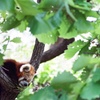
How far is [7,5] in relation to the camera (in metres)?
0.37

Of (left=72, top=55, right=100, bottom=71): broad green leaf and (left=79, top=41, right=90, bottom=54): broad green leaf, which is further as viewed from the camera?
(left=79, top=41, right=90, bottom=54): broad green leaf

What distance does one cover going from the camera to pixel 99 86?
38 cm

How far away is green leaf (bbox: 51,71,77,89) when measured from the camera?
41 centimetres

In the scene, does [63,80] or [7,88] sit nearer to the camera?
[63,80]

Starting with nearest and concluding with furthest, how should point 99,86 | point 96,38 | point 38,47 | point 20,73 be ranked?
1. point 99,86
2. point 96,38
3. point 38,47
4. point 20,73

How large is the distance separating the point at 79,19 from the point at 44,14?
0.18 feet

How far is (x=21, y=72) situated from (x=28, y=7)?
1569 mm

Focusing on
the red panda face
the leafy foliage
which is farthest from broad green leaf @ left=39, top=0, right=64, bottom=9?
the red panda face

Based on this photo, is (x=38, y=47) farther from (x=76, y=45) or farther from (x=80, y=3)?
(x=80, y=3)

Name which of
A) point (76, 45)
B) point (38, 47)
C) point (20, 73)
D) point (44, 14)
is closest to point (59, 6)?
point (44, 14)

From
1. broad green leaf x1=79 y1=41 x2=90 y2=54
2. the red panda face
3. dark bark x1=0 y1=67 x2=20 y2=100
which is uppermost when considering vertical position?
broad green leaf x1=79 y1=41 x2=90 y2=54

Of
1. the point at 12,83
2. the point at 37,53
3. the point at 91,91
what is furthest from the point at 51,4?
the point at 37,53

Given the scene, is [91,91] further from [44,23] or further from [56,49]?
[56,49]

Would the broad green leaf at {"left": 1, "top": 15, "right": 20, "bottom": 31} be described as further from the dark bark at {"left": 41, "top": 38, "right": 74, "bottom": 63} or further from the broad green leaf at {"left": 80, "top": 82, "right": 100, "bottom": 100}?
the dark bark at {"left": 41, "top": 38, "right": 74, "bottom": 63}
